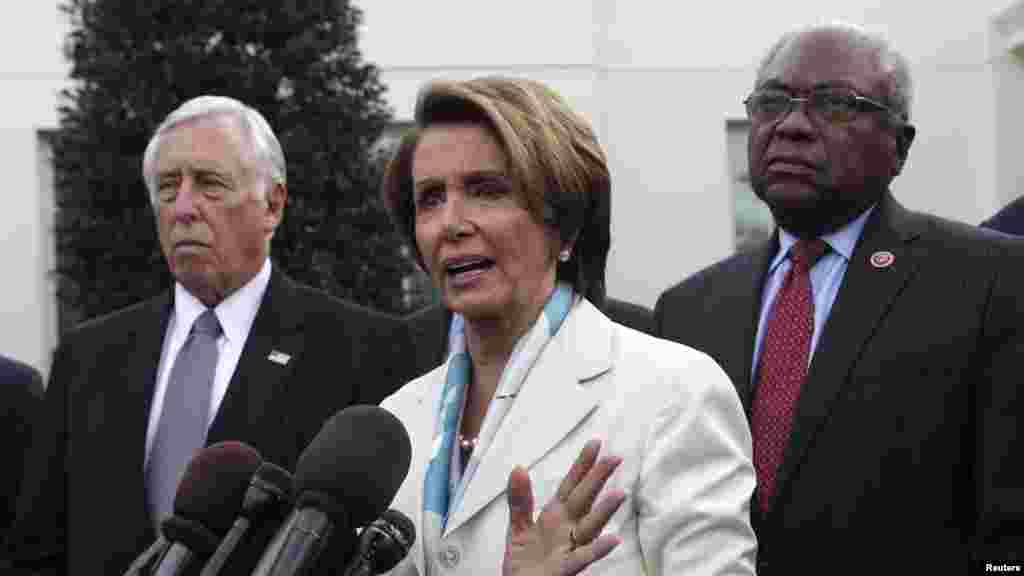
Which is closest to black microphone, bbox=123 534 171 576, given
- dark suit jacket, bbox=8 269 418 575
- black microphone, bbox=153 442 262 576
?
black microphone, bbox=153 442 262 576

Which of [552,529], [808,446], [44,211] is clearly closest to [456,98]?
[552,529]

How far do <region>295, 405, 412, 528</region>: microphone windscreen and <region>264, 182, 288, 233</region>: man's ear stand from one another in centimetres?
242

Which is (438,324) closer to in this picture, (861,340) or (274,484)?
(861,340)

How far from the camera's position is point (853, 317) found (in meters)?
3.87

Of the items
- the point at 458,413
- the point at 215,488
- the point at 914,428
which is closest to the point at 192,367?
the point at 458,413

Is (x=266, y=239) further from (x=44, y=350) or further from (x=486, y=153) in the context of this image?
(x=44, y=350)

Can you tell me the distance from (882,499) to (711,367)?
1172mm

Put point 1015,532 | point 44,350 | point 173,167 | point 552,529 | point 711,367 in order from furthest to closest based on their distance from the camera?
point 44,350 < point 173,167 < point 1015,532 < point 711,367 < point 552,529

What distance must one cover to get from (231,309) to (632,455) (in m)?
2.21

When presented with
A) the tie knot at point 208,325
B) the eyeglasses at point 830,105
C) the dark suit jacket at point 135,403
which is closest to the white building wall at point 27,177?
the dark suit jacket at point 135,403

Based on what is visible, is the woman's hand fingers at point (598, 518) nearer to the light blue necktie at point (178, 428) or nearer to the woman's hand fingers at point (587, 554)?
the woman's hand fingers at point (587, 554)

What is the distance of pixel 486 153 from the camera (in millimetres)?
2795

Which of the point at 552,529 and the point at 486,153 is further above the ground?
the point at 486,153

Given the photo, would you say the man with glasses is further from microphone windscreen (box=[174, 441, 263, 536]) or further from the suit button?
microphone windscreen (box=[174, 441, 263, 536])
